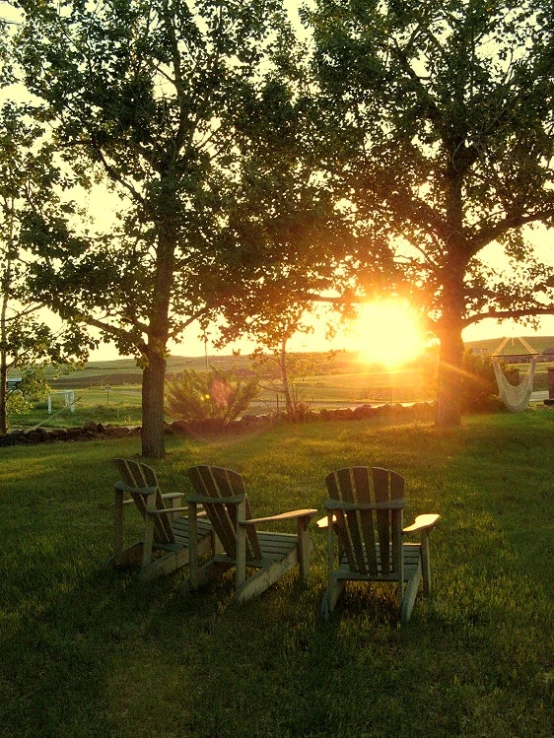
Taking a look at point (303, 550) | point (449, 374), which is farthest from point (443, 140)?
point (303, 550)

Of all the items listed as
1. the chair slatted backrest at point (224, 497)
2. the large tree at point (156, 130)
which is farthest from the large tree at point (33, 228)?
the chair slatted backrest at point (224, 497)

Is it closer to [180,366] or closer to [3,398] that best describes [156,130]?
[3,398]

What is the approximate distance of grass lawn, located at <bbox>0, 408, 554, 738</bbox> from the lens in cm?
399

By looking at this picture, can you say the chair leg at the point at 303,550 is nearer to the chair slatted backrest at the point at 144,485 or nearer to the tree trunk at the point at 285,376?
the chair slatted backrest at the point at 144,485

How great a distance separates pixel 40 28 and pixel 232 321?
7.52 meters

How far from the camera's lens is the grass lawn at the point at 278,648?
157 inches

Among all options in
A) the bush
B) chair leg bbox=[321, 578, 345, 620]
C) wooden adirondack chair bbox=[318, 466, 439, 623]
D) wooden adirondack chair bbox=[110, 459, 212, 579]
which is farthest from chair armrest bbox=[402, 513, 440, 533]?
the bush

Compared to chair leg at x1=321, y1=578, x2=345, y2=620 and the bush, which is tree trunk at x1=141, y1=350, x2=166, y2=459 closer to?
the bush

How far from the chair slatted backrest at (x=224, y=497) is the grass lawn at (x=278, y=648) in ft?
1.53

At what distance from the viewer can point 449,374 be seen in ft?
62.4

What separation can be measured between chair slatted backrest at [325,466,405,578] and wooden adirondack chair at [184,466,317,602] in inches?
21.9

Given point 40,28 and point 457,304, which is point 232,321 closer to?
point 457,304

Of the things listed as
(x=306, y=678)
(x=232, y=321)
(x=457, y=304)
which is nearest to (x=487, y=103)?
(x=457, y=304)

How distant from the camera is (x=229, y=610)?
5.64 metres
